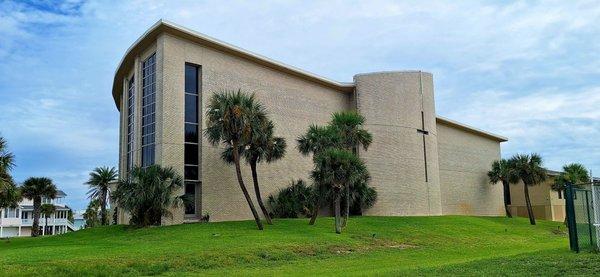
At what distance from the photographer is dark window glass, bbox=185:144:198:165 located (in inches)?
1618

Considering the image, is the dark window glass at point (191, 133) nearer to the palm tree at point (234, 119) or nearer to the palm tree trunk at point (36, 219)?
the palm tree at point (234, 119)

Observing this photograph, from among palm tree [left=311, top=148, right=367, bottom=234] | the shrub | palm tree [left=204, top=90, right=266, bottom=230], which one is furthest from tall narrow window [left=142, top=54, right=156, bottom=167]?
palm tree [left=311, top=148, right=367, bottom=234]

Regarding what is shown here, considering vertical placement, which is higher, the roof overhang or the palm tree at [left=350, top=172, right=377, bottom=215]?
the roof overhang

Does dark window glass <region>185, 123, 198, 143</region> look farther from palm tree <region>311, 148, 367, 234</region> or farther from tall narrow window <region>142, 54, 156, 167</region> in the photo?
palm tree <region>311, 148, 367, 234</region>

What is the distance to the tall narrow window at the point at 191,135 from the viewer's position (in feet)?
134

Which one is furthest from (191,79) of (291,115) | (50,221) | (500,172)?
(50,221)

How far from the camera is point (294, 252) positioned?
28328 mm

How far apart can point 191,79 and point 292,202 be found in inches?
503

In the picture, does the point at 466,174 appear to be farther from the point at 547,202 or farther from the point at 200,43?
the point at 200,43

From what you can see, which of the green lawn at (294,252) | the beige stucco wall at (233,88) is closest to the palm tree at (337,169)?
the green lawn at (294,252)

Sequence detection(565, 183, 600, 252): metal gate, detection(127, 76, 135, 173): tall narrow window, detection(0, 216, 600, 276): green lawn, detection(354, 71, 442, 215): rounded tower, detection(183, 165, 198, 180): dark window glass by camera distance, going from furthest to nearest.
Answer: detection(354, 71, 442, 215): rounded tower, detection(127, 76, 135, 173): tall narrow window, detection(183, 165, 198, 180): dark window glass, detection(565, 183, 600, 252): metal gate, detection(0, 216, 600, 276): green lawn

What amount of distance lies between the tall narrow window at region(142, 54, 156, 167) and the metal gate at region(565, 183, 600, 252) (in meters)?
30.2

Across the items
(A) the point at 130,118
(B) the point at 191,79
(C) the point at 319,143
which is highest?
(B) the point at 191,79

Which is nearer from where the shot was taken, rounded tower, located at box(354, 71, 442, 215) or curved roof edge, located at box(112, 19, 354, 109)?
curved roof edge, located at box(112, 19, 354, 109)
